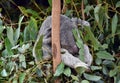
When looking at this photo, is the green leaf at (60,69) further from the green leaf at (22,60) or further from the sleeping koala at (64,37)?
the green leaf at (22,60)

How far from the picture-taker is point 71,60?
4.19 ft

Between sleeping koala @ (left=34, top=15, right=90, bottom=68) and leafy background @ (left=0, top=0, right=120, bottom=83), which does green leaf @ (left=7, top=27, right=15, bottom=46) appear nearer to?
leafy background @ (left=0, top=0, right=120, bottom=83)

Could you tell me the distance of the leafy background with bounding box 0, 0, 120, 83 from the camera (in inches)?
52.7

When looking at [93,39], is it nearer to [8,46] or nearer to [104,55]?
[104,55]

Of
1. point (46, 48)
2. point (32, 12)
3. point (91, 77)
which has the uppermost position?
point (32, 12)

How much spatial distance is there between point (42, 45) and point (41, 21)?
30cm

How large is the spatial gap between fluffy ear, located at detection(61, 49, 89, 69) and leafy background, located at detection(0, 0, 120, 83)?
0.02 m

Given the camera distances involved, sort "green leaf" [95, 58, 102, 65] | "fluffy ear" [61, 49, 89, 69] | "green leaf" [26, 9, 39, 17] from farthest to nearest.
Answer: "green leaf" [26, 9, 39, 17], "green leaf" [95, 58, 102, 65], "fluffy ear" [61, 49, 89, 69]

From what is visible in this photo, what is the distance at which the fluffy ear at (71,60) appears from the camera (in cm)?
127

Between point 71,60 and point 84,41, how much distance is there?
0.47 ft

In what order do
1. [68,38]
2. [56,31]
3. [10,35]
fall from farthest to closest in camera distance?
[10,35] < [68,38] < [56,31]

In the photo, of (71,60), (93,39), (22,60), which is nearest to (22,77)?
(22,60)

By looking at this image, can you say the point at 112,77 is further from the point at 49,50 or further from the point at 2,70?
the point at 2,70

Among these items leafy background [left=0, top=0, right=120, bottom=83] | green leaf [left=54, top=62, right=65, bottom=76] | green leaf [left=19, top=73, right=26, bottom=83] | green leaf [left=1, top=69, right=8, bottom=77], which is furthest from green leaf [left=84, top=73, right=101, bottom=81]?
green leaf [left=1, top=69, right=8, bottom=77]
